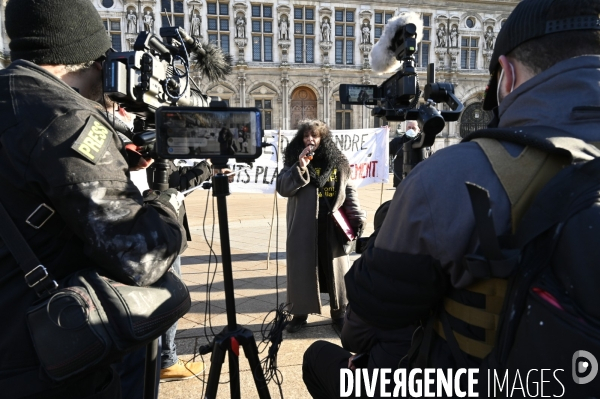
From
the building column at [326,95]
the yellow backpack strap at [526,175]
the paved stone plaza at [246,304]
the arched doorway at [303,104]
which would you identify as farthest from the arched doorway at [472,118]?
the yellow backpack strap at [526,175]

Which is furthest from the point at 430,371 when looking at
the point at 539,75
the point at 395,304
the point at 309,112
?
the point at 309,112

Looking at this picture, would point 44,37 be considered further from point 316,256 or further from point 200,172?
point 316,256

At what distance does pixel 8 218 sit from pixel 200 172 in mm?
846

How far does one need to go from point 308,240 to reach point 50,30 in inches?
100.0

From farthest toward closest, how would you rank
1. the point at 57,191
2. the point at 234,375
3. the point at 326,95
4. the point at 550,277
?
the point at 326,95 → the point at 234,375 → the point at 57,191 → the point at 550,277

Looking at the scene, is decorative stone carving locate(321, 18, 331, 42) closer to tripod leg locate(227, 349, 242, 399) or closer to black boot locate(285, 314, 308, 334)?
black boot locate(285, 314, 308, 334)

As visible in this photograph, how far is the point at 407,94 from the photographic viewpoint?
2.14m

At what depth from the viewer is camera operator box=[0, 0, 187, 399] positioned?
1166mm

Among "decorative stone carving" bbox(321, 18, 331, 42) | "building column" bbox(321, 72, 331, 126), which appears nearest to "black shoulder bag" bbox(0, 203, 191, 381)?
"building column" bbox(321, 72, 331, 126)

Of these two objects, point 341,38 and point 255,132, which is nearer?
point 255,132

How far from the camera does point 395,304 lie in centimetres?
115

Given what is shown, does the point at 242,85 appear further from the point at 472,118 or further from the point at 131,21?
the point at 472,118

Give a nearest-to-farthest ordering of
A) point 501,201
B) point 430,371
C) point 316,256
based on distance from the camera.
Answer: point 501,201, point 430,371, point 316,256

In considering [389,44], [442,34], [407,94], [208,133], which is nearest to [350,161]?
[389,44]
